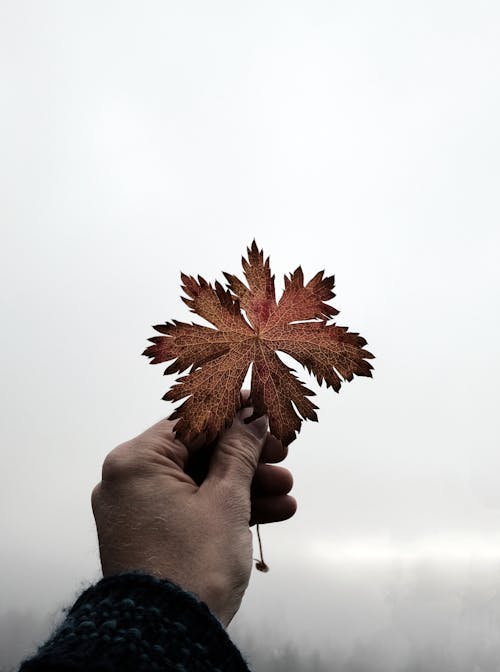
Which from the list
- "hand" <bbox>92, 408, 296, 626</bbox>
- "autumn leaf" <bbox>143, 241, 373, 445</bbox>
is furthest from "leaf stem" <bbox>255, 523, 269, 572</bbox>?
"autumn leaf" <bbox>143, 241, 373, 445</bbox>

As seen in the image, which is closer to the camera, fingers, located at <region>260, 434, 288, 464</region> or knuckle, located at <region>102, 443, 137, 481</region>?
knuckle, located at <region>102, 443, 137, 481</region>

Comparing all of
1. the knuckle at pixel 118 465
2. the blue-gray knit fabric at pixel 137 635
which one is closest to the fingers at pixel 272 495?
the knuckle at pixel 118 465

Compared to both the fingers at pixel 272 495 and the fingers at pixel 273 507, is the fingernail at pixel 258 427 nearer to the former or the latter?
the fingers at pixel 272 495

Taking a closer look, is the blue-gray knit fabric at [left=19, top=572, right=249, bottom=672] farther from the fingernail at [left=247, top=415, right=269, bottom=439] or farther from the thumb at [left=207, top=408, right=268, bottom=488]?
the fingernail at [left=247, top=415, right=269, bottom=439]

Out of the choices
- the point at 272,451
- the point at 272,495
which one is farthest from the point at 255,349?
the point at 272,495

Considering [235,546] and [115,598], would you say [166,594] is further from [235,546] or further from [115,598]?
[235,546]

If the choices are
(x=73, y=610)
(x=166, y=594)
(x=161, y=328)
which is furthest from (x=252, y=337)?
(x=73, y=610)
